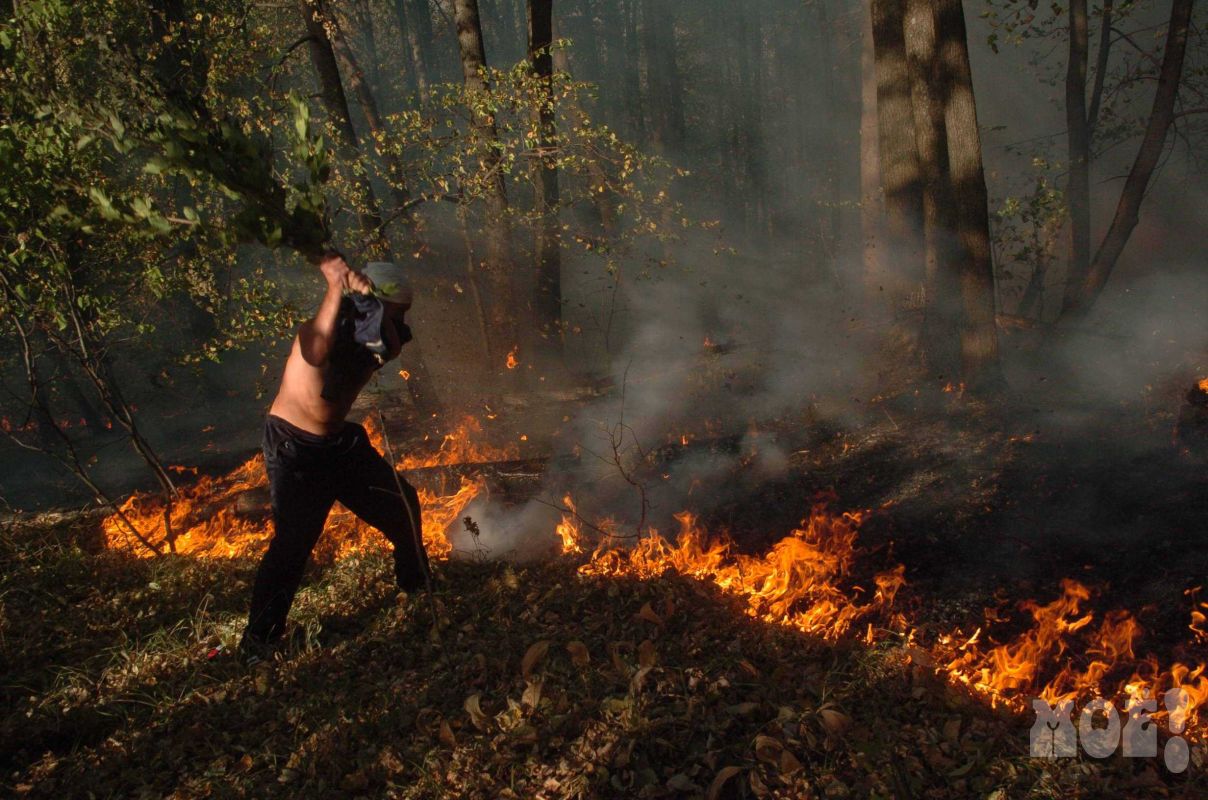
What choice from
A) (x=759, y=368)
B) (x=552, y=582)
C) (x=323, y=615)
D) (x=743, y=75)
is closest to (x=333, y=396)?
(x=323, y=615)

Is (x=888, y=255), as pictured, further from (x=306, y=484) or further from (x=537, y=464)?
(x=306, y=484)

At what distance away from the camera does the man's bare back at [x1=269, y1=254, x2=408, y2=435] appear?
3838 mm

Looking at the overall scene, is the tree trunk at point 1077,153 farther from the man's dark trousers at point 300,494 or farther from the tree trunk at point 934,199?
the man's dark trousers at point 300,494

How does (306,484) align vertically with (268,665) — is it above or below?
above

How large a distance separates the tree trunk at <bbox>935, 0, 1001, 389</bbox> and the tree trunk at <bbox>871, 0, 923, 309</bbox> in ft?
6.15

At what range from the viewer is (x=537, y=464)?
737 centimetres

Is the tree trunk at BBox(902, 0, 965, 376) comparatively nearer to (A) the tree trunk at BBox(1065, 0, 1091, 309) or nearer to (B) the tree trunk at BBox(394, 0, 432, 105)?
(A) the tree trunk at BBox(1065, 0, 1091, 309)

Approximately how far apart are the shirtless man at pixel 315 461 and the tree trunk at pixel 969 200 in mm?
6463

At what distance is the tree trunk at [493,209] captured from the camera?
26.4 ft

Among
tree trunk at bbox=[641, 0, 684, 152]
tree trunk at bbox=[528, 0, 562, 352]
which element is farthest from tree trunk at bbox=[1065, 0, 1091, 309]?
tree trunk at bbox=[641, 0, 684, 152]

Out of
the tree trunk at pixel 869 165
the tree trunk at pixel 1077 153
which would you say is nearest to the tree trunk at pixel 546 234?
the tree trunk at pixel 869 165

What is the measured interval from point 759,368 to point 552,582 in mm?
6699

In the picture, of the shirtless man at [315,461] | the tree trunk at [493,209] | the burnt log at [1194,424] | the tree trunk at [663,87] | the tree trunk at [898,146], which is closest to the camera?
the shirtless man at [315,461]

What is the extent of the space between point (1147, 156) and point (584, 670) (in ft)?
34.6
